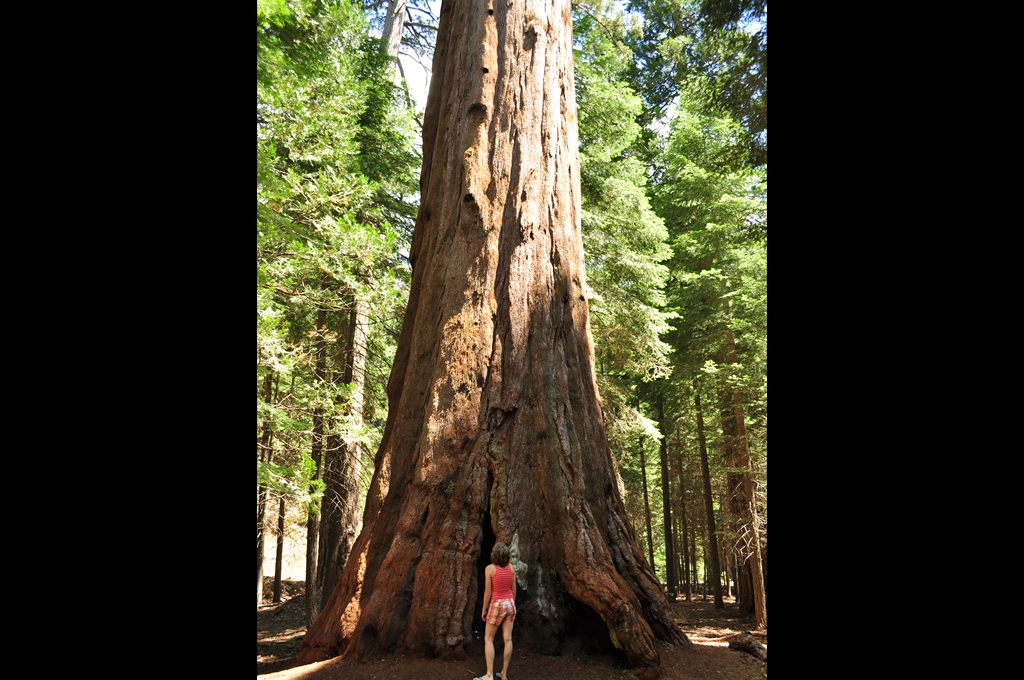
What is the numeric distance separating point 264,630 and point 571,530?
1491cm

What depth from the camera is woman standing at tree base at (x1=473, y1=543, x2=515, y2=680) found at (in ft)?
14.6

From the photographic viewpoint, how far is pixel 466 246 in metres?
6.23

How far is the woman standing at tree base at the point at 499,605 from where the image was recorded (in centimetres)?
446

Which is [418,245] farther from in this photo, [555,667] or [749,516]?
[749,516]

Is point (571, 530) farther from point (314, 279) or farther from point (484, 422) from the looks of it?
point (314, 279)

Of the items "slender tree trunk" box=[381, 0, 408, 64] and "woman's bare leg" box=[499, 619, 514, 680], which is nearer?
"woman's bare leg" box=[499, 619, 514, 680]

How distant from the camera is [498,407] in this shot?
5.63m

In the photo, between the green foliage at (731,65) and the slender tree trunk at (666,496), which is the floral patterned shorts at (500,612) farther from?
the slender tree trunk at (666,496)

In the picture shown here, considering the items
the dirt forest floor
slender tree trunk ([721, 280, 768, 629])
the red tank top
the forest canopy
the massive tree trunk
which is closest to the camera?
the dirt forest floor

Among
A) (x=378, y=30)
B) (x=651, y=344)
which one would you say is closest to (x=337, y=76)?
(x=651, y=344)

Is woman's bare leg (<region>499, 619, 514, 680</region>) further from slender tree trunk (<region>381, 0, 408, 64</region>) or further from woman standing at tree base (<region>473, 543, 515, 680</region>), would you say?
slender tree trunk (<region>381, 0, 408, 64</region>)

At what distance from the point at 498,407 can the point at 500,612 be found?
184cm

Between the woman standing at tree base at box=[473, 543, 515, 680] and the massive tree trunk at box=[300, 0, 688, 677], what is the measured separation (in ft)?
1.15

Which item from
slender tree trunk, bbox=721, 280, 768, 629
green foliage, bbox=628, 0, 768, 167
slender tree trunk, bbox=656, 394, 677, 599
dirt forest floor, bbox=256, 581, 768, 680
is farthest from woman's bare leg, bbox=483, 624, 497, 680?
Result: slender tree trunk, bbox=656, 394, 677, 599
